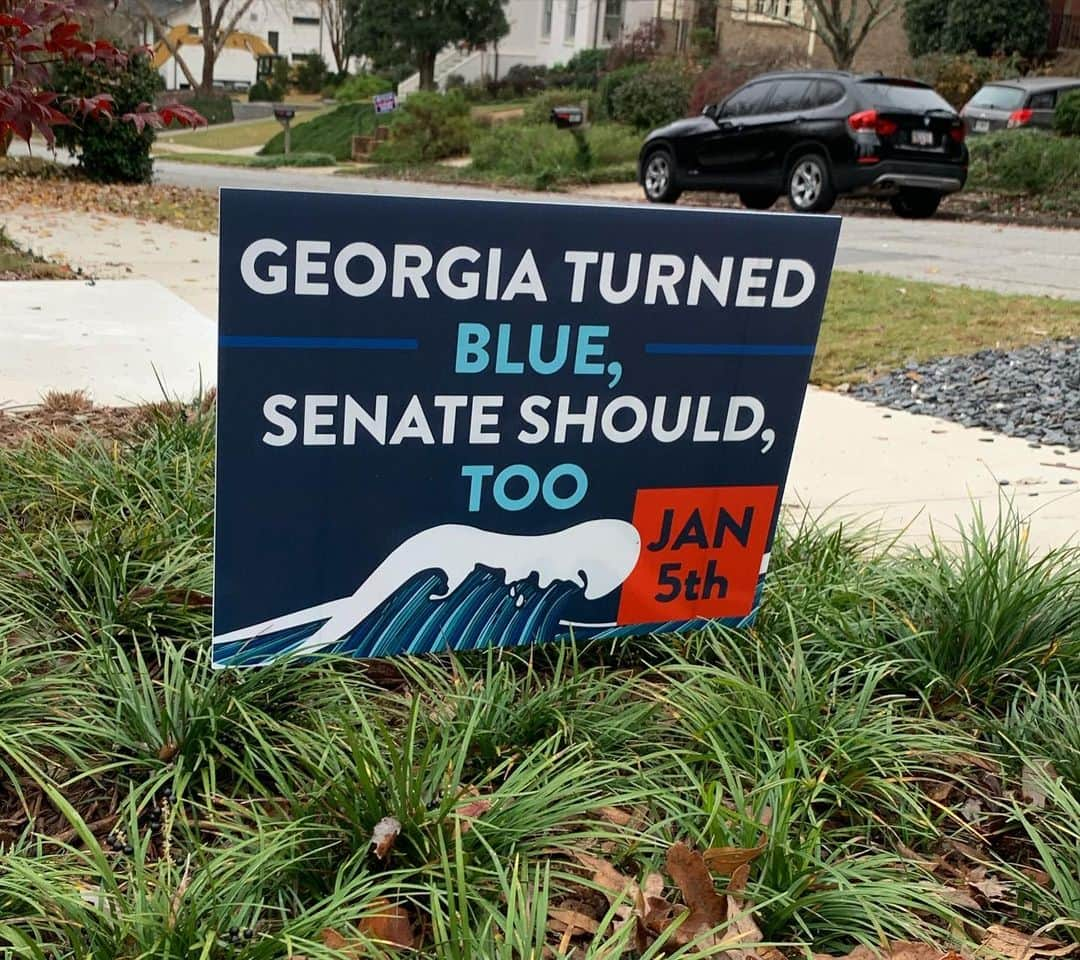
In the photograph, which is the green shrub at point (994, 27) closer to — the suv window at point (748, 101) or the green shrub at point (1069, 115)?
the green shrub at point (1069, 115)

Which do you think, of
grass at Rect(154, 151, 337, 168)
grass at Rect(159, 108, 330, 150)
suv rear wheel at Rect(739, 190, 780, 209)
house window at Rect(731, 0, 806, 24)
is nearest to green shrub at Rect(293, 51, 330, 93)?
grass at Rect(159, 108, 330, 150)

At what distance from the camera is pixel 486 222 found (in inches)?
97.4

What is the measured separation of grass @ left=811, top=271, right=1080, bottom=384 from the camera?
22.5 ft

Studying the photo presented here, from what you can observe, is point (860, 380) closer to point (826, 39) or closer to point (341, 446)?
point (341, 446)

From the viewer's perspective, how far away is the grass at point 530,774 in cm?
196

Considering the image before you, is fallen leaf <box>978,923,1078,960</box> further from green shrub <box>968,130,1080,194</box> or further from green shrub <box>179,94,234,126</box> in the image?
green shrub <box>179,94,234,126</box>

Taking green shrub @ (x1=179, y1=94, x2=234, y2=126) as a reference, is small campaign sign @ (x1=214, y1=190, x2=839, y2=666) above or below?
above

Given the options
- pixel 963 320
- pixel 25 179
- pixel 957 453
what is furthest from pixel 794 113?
pixel 957 453

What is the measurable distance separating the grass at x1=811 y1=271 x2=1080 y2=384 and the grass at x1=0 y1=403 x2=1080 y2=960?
3.74m

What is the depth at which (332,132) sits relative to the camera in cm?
3800

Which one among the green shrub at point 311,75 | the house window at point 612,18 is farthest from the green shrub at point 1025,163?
the green shrub at point 311,75

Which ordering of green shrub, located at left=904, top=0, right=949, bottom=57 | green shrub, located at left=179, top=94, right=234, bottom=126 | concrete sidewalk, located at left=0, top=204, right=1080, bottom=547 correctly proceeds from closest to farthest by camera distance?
concrete sidewalk, located at left=0, top=204, right=1080, bottom=547 → green shrub, located at left=904, top=0, right=949, bottom=57 → green shrub, located at left=179, top=94, right=234, bottom=126

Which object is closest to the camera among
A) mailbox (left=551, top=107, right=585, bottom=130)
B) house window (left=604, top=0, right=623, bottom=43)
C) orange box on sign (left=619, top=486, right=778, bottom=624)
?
orange box on sign (left=619, top=486, right=778, bottom=624)

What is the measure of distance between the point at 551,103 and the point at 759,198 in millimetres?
13543
